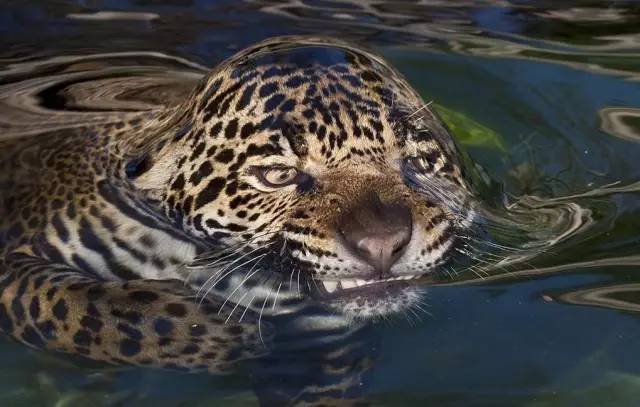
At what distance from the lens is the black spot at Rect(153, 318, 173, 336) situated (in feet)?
21.9

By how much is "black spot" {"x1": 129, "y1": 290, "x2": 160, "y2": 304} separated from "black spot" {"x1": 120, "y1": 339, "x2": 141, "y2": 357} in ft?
0.90

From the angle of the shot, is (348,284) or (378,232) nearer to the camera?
(378,232)

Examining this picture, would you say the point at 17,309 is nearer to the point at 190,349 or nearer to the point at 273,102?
the point at 190,349

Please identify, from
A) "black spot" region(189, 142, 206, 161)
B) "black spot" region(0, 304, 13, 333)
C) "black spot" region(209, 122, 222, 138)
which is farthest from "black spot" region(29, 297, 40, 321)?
"black spot" region(209, 122, 222, 138)

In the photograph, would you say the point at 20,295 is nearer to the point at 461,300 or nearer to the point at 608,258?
the point at 461,300

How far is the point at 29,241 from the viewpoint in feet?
24.7

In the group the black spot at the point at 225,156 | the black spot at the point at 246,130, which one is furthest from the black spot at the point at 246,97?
the black spot at the point at 225,156

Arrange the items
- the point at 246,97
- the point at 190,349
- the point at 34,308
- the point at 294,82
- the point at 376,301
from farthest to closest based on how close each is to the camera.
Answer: the point at 246,97 < the point at 294,82 < the point at 34,308 < the point at 376,301 < the point at 190,349

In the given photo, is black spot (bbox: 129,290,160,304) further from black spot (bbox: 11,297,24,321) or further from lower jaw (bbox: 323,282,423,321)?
lower jaw (bbox: 323,282,423,321)

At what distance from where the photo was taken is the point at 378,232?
6.29 m

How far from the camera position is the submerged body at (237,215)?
21.7 ft

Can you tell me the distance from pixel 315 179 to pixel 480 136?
287 cm

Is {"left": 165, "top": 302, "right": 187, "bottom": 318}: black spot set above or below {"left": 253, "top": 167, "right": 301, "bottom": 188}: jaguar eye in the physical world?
below

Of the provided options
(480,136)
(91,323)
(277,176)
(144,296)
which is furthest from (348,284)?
(480,136)
